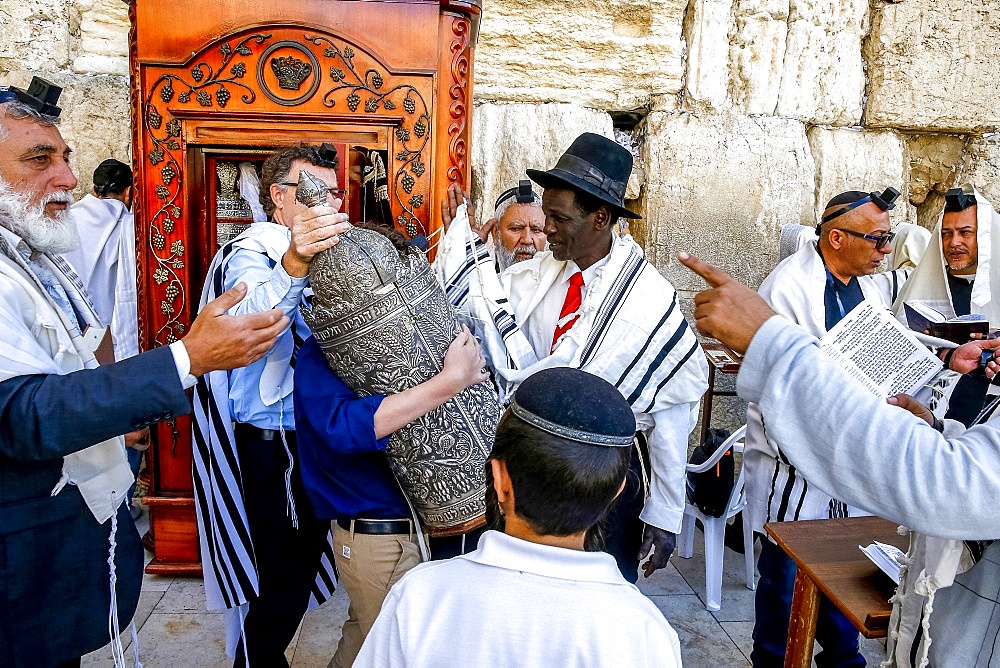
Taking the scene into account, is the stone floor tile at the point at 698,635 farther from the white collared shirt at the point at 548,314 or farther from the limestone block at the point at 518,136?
the limestone block at the point at 518,136

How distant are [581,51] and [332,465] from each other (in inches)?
144

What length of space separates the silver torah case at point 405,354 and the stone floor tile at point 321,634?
5.04 ft

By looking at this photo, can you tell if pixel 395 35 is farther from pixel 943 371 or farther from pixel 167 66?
pixel 943 371

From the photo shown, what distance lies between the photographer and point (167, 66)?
2904mm

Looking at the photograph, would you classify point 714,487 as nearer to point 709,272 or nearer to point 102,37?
→ point 709,272

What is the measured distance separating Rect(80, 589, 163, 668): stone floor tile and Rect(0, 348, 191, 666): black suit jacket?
0.85 meters

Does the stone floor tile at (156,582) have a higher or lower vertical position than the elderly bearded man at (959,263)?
lower

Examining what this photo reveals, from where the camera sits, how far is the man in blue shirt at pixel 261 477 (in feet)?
7.94

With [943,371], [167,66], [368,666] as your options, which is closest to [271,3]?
[167,66]

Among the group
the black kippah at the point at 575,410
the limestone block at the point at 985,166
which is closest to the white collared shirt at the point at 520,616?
the black kippah at the point at 575,410

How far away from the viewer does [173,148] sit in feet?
9.80

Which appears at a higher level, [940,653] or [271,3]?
[271,3]

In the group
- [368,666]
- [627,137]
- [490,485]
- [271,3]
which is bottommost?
[368,666]

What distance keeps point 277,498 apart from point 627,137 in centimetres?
350
